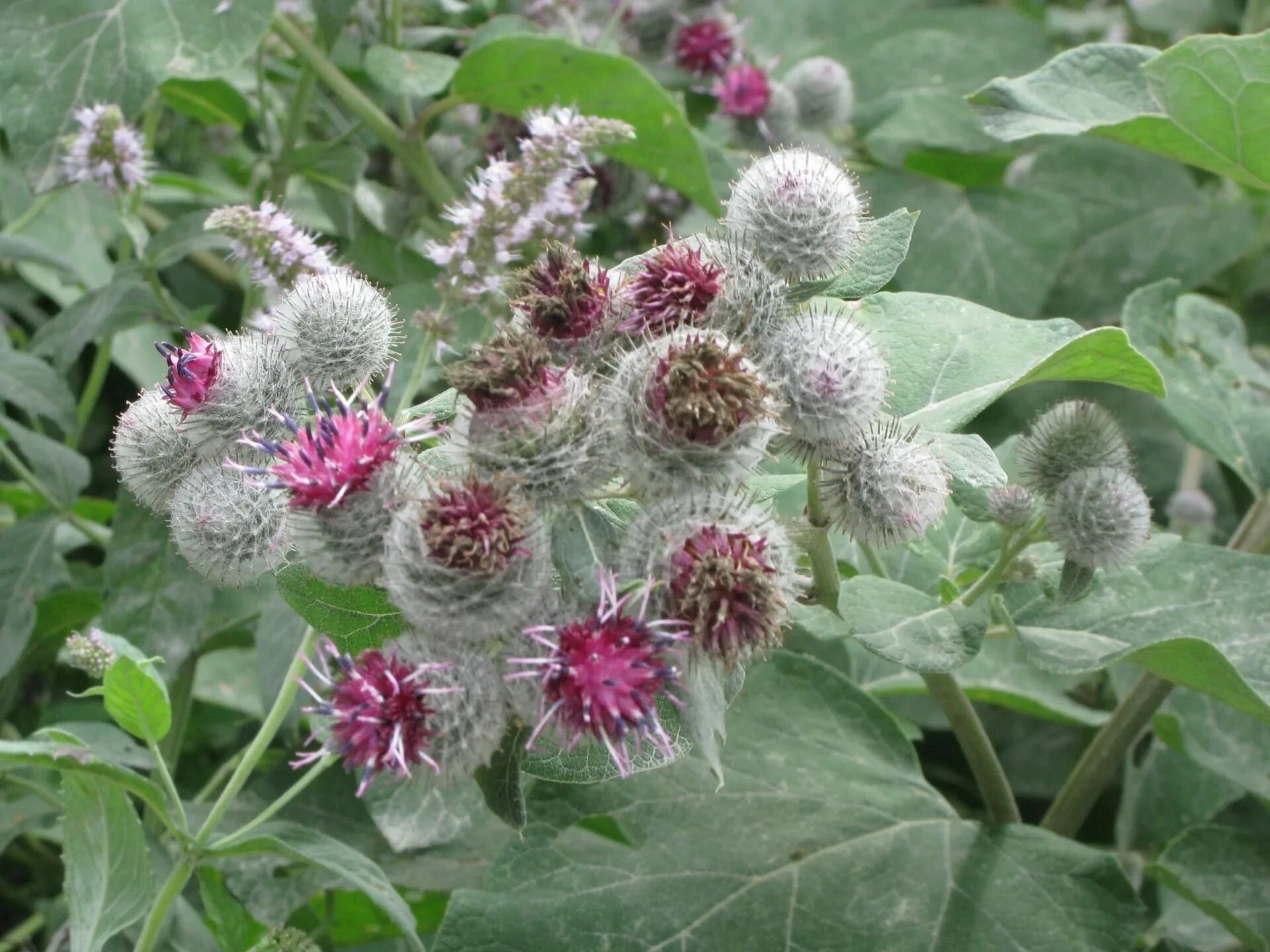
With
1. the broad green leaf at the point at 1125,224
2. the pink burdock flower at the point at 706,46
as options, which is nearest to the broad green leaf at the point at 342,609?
the pink burdock flower at the point at 706,46

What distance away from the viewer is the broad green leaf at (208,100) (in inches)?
142

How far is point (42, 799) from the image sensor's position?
2.88 metres

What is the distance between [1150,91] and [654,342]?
4.76 ft

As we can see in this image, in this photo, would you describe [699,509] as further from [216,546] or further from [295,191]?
[295,191]

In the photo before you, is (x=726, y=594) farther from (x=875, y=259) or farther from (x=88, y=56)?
(x=88, y=56)

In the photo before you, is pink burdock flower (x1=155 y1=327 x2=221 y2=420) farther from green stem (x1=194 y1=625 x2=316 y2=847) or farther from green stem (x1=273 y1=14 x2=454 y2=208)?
green stem (x1=273 y1=14 x2=454 y2=208)

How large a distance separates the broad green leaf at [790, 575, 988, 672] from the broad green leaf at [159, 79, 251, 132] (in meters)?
2.44

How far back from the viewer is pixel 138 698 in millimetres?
1946

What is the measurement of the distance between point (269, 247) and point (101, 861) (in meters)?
1.12

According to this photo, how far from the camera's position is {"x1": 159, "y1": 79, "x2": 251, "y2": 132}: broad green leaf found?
3609 millimetres

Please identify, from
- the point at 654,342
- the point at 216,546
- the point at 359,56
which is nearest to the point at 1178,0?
the point at 359,56

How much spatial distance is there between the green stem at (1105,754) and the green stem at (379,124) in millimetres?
2018

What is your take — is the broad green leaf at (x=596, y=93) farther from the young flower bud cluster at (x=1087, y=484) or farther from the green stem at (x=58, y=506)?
the green stem at (x=58, y=506)

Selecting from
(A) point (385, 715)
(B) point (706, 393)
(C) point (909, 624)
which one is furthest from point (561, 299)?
(C) point (909, 624)
